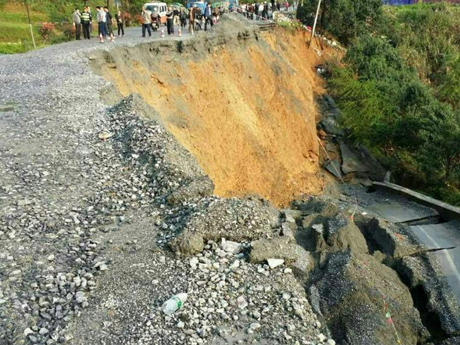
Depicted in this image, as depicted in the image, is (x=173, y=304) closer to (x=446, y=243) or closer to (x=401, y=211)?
(x=446, y=243)

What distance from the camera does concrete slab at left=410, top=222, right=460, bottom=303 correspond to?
10445 millimetres

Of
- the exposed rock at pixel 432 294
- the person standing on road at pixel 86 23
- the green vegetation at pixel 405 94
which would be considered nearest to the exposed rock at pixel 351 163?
the green vegetation at pixel 405 94

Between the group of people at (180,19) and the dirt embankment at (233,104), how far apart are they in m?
1.72

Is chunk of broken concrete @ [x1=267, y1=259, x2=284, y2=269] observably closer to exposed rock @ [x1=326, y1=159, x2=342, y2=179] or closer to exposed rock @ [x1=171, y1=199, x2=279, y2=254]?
exposed rock @ [x1=171, y1=199, x2=279, y2=254]

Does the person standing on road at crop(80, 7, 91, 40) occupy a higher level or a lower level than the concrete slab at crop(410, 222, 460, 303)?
higher

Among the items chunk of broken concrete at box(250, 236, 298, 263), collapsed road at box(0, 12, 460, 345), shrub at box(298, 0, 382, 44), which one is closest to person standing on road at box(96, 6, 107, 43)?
collapsed road at box(0, 12, 460, 345)

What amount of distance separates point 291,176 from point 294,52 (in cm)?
1275

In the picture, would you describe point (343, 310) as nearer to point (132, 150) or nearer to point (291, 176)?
point (132, 150)

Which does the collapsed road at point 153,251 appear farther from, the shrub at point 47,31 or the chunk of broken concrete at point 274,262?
the shrub at point 47,31

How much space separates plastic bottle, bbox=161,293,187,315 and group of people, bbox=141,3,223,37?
17.0m

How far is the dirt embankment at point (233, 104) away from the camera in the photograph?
17031mm

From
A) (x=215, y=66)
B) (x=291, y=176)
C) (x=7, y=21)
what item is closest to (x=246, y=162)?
(x=291, y=176)

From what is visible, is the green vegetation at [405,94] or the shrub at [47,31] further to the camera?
the shrub at [47,31]

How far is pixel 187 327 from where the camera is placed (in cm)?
605
